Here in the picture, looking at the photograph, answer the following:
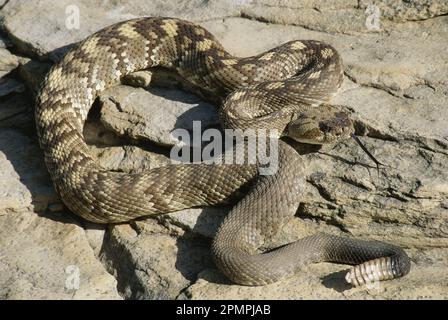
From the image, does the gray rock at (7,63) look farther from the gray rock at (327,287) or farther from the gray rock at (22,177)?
the gray rock at (327,287)

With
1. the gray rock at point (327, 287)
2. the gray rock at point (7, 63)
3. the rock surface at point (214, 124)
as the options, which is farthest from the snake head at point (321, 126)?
the gray rock at point (7, 63)

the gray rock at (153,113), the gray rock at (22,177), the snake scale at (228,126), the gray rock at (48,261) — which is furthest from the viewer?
the gray rock at (153,113)

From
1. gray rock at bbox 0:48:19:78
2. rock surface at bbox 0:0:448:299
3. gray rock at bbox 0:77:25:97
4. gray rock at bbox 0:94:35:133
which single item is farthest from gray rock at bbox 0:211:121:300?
gray rock at bbox 0:48:19:78

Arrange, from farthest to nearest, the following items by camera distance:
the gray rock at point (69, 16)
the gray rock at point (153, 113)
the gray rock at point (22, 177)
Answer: the gray rock at point (69, 16)
the gray rock at point (153, 113)
the gray rock at point (22, 177)

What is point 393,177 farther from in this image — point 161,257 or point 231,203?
point 161,257

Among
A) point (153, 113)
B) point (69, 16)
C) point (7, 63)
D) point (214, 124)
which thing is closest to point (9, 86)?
point (7, 63)

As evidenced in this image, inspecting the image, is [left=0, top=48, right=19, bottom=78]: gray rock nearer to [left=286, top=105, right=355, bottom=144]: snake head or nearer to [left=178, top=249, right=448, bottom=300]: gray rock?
[left=286, top=105, right=355, bottom=144]: snake head

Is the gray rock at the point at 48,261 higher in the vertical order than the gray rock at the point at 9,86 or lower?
lower
